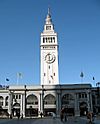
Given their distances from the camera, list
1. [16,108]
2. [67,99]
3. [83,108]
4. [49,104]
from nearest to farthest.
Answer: [83,108] < [49,104] < [16,108] < [67,99]

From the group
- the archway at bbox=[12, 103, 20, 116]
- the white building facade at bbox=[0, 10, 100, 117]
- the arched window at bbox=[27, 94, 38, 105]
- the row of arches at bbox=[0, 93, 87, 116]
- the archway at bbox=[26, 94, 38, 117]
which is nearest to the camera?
the white building facade at bbox=[0, 10, 100, 117]

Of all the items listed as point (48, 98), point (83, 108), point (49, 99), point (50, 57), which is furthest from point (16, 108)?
point (50, 57)

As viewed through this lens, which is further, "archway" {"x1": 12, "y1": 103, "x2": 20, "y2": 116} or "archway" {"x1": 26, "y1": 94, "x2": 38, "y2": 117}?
"archway" {"x1": 12, "y1": 103, "x2": 20, "y2": 116}

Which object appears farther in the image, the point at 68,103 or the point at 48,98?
the point at 48,98

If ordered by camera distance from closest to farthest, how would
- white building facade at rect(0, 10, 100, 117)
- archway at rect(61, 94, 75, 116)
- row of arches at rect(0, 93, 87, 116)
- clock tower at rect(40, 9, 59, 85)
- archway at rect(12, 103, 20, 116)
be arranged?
white building facade at rect(0, 10, 100, 117)
archway at rect(61, 94, 75, 116)
row of arches at rect(0, 93, 87, 116)
archway at rect(12, 103, 20, 116)
clock tower at rect(40, 9, 59, 85)

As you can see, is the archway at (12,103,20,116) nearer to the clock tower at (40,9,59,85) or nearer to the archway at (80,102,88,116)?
the clock tower at (40,9,59,85)

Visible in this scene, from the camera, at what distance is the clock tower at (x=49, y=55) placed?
146 metres

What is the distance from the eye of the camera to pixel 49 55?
151 m

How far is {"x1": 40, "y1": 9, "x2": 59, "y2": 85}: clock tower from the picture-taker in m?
146

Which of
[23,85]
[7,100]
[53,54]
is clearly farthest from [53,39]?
[7,100]

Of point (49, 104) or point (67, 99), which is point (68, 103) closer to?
point (67, 99)

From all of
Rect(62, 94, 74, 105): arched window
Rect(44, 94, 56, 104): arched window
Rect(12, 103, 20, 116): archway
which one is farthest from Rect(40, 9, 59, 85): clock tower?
Rect(12, 103, 20, 116): archway

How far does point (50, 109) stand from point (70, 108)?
9.45 metres

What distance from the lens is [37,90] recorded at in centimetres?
14062
